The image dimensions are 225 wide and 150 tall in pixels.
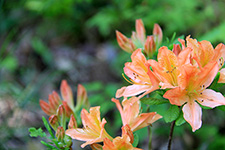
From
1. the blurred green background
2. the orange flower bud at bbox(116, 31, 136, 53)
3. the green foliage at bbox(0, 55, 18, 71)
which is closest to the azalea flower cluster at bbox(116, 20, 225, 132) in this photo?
Answer: the orange flower bud at bbox(116, 31, 136, 53)

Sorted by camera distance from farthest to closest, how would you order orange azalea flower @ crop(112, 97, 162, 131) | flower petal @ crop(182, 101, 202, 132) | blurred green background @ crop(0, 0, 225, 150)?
blurred green background @ crop(0, 0, 225, 150) → orange azalea flower @ crop(112, 97, 162, 131) → flower petal @ crop(182, 101, 202, 132)

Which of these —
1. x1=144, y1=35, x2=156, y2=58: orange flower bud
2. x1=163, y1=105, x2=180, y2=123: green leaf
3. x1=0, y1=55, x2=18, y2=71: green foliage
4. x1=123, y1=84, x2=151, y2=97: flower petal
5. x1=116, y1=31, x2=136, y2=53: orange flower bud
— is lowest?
x1=163, y1=105, x2=180, y2=123: green leaf

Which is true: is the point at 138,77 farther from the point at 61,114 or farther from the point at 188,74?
the point at 61,114

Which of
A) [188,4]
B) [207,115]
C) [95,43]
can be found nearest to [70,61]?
[95,43]

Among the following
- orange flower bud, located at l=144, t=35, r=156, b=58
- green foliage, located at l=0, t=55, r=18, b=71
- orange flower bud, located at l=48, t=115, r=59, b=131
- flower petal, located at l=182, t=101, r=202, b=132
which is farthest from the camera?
green foliage, located at l=0, t=55, r=18, b=71

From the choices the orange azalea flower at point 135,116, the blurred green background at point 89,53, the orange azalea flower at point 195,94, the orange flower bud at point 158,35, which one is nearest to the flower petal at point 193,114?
the orange azalea flower at point 195,94

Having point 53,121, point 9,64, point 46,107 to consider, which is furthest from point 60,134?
point 9,64

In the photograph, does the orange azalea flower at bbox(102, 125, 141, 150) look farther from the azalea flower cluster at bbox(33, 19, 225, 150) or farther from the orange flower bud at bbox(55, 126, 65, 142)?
the orange flower bud at bbox(55, 126, 65, 142)

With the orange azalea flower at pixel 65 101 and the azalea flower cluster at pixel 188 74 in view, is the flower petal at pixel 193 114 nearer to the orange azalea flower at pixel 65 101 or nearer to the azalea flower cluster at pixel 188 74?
the azalea flower cluster at pixel 188 74
